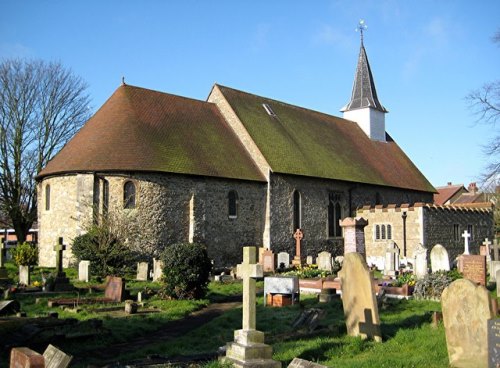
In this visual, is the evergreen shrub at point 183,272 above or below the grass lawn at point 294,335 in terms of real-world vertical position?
above

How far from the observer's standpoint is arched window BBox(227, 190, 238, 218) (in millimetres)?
25703

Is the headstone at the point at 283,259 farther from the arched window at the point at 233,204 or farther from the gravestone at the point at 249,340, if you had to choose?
the gravestone at the point at 249,340

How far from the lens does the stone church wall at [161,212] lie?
23.0 metres

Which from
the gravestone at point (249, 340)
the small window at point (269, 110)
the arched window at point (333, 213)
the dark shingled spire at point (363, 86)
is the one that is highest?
the dark shingled spire at point (363, 86)

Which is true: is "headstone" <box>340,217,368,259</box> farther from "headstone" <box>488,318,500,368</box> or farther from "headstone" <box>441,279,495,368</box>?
"headstone" <box>488,318,500,368</box>

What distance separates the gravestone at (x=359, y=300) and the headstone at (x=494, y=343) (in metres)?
2.56

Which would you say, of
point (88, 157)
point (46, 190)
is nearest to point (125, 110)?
point (88, 157)

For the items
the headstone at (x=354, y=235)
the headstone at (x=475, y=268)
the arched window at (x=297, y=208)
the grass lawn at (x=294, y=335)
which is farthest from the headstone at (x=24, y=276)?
the headstone at (x=475, y=268)

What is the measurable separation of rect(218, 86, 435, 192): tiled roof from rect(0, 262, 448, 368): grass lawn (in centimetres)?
1402

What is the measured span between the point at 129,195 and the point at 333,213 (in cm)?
1220

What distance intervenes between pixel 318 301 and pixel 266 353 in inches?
291

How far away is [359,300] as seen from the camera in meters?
9.53

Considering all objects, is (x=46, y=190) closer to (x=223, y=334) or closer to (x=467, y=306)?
(x=223, y=334)

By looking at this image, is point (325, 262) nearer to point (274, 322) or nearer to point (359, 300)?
point (274, 322)
